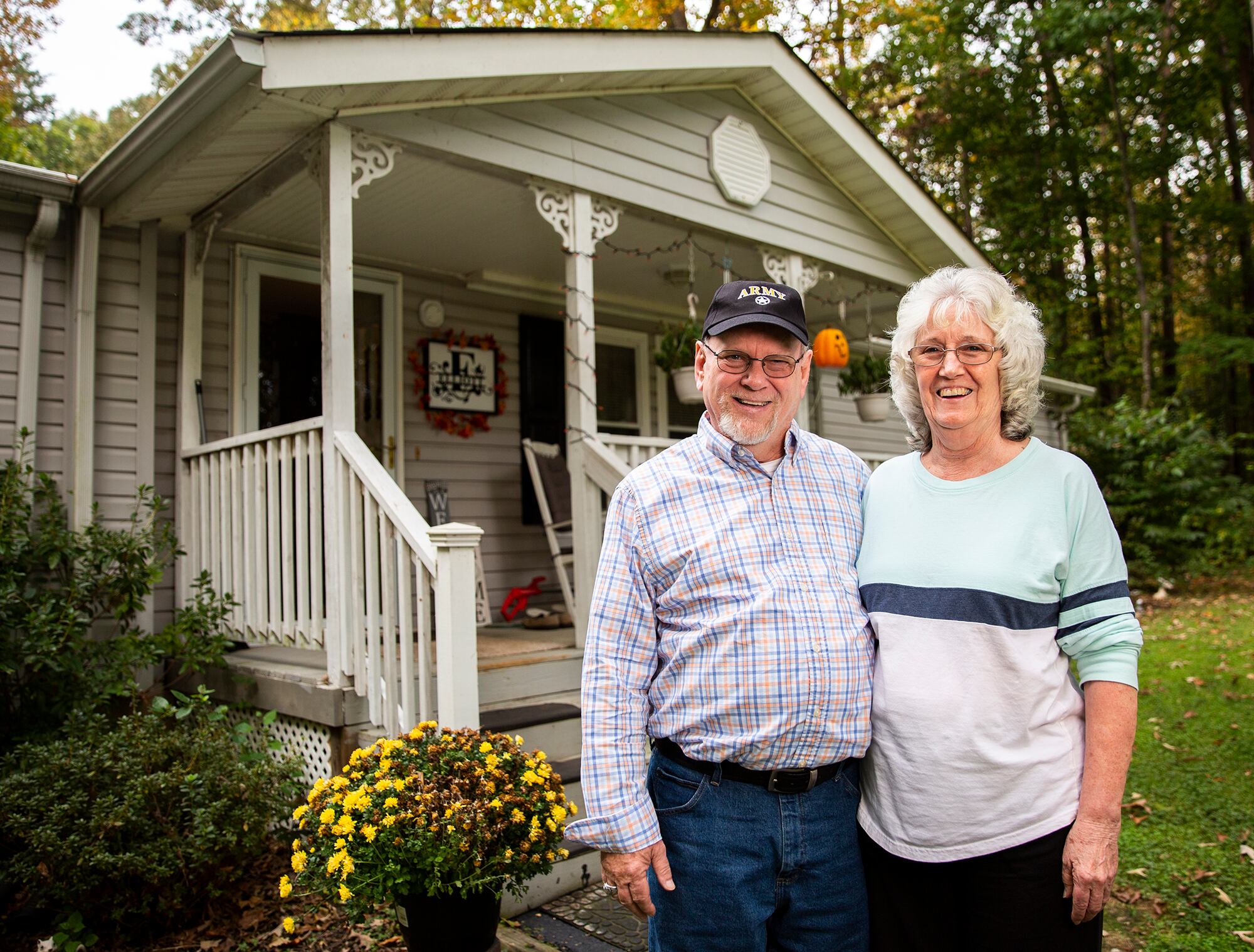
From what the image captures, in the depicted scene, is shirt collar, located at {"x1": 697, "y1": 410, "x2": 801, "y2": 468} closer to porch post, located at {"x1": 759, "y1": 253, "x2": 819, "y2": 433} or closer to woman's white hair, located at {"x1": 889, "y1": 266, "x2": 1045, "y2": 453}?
woman's white hair, located at {"x1": 889, "y1": 266, "x2": 1045, "y2": 453}

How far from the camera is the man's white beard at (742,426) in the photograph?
74.5 inches

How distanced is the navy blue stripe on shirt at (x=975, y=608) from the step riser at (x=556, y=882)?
1.99m

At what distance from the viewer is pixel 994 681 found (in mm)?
1632

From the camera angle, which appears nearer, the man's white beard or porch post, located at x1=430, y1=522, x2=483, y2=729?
the man's white beard

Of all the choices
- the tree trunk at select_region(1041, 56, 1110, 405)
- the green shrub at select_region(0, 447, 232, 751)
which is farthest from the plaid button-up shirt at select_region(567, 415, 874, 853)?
the tree trunk at select_region(1041, 56, 1110, 405)

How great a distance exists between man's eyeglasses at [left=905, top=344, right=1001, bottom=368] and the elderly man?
0.32 meters

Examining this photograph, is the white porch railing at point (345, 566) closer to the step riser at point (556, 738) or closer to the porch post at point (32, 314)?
the step riser at point (556, 738)

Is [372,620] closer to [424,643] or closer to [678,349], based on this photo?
[424,643]

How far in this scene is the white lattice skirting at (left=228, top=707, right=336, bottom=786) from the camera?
13.0ft

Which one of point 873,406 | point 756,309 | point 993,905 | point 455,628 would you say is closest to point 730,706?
point 993,905

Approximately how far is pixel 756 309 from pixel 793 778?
0.92m

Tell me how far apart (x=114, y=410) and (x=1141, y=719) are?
19.7ft

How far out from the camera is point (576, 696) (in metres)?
4.44

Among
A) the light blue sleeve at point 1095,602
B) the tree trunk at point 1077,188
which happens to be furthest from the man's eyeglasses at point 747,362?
the tree trunk at point 1077,188
